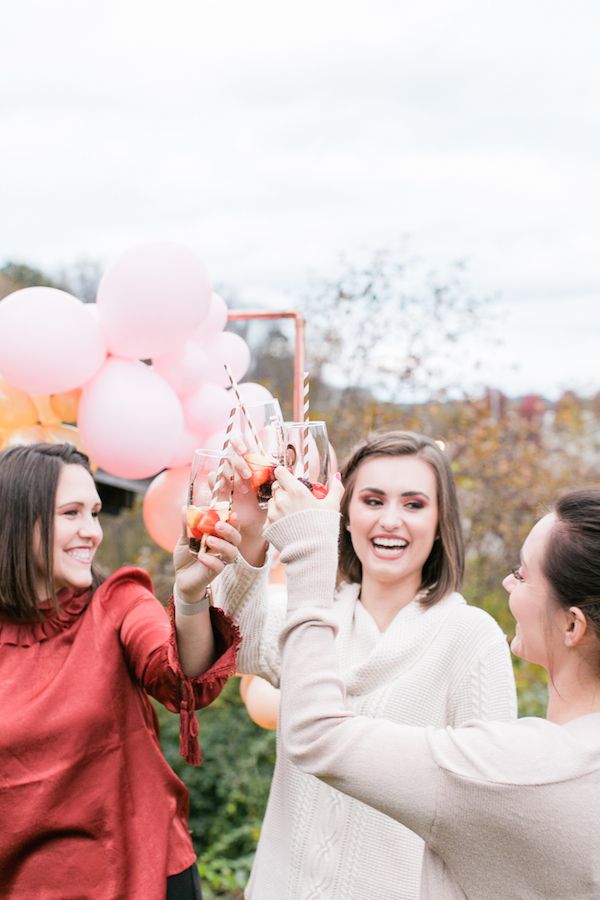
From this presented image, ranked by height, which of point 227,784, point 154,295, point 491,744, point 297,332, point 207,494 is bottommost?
point 227,784

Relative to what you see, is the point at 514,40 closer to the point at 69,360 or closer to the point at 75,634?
the point at 69,360

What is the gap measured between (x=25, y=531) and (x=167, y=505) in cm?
96

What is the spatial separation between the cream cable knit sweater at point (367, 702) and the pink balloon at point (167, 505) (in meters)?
1.00

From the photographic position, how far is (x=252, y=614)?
6.15 ft

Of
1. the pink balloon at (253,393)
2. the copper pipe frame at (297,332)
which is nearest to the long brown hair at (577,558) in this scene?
the pink balloon at (253,393)

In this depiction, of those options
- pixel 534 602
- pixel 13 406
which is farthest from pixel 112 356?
pixel 534 602

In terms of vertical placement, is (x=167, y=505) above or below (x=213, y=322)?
below

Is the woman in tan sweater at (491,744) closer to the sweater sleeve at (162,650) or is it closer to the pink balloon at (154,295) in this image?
the sweater sleeve at (162,650)

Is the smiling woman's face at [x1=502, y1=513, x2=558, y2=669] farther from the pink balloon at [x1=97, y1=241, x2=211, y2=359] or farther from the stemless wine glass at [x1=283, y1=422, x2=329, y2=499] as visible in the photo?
the pink balloon at [x1=97, y1=241, x2=211, y2=359]

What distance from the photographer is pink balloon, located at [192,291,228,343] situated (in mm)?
2941

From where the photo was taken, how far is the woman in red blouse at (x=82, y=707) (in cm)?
180

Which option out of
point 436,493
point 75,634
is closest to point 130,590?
point 75,634

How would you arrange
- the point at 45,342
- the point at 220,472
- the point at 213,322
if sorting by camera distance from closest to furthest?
the point at 220,472 < the point at 45,342 < the point at 213,322

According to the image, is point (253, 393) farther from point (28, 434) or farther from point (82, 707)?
point (82, 707)
